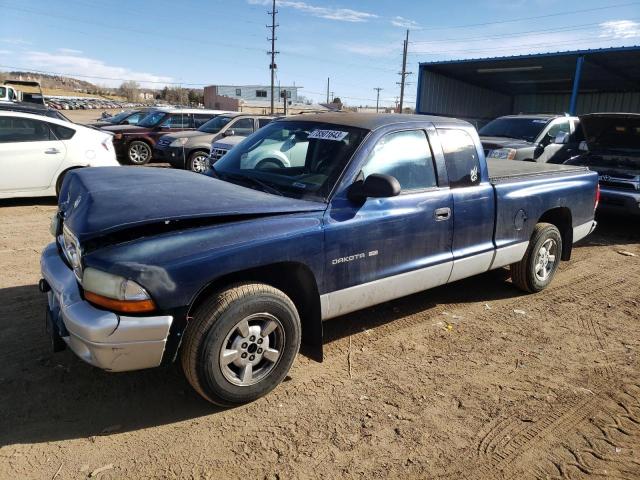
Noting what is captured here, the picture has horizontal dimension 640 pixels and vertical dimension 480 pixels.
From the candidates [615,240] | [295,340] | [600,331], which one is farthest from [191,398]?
[615,240]

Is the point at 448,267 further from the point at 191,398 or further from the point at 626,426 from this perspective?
the point at 191,398

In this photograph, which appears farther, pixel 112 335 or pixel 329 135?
pixel 329 135

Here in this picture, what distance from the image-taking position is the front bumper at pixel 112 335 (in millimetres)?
2580

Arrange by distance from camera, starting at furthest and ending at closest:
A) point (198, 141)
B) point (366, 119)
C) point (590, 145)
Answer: point (198, 141) < point (590, 145) < point (366, 119)

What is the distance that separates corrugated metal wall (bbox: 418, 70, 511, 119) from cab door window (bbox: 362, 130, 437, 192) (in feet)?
68.3

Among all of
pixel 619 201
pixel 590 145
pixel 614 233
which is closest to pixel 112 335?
pixel 619 201

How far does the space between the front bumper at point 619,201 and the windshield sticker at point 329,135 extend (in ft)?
20.2

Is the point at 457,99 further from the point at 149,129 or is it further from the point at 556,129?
the point at 149,129

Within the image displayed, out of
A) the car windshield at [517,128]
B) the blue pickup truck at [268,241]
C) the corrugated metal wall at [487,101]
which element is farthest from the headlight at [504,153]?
the corrugated metal wall at [487,101]

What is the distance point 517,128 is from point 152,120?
9.63 m

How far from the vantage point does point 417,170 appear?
Answer: 4.03 meters

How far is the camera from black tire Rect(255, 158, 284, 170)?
13.5ft

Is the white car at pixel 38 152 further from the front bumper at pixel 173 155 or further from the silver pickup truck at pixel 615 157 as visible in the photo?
the silver pickup truck at pixel 615 157

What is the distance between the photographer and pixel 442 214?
405cm
